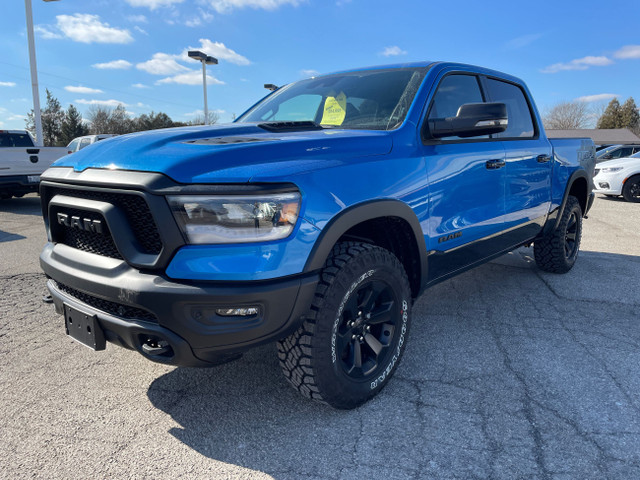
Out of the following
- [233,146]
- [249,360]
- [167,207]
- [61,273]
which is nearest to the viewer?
[167,207]

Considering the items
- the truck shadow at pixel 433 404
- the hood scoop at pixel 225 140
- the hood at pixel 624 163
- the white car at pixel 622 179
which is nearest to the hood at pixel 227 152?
the hood scoop at pixel 225 140

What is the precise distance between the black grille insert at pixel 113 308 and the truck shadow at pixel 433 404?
0.67 metres

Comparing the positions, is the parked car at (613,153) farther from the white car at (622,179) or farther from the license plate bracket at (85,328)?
the license plate bracket at (85,328)

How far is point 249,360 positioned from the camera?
2.90 meters

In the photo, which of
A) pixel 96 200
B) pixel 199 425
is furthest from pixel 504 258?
pixel 96 200

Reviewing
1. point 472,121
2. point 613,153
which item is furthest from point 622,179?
point 472,121

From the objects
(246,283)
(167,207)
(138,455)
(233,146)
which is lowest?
(138,455)

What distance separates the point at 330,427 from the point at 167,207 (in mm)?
1292

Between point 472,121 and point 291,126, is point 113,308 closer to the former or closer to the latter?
point 291,126

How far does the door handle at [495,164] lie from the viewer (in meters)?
3.12

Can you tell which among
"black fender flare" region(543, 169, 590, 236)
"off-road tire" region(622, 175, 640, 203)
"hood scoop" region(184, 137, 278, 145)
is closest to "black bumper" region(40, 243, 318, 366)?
"hood scoop" region(184, 137, 278, 145)

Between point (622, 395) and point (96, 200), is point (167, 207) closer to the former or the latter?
point (96, 200)

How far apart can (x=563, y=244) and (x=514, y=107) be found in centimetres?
159

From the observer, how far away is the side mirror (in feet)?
8.52
